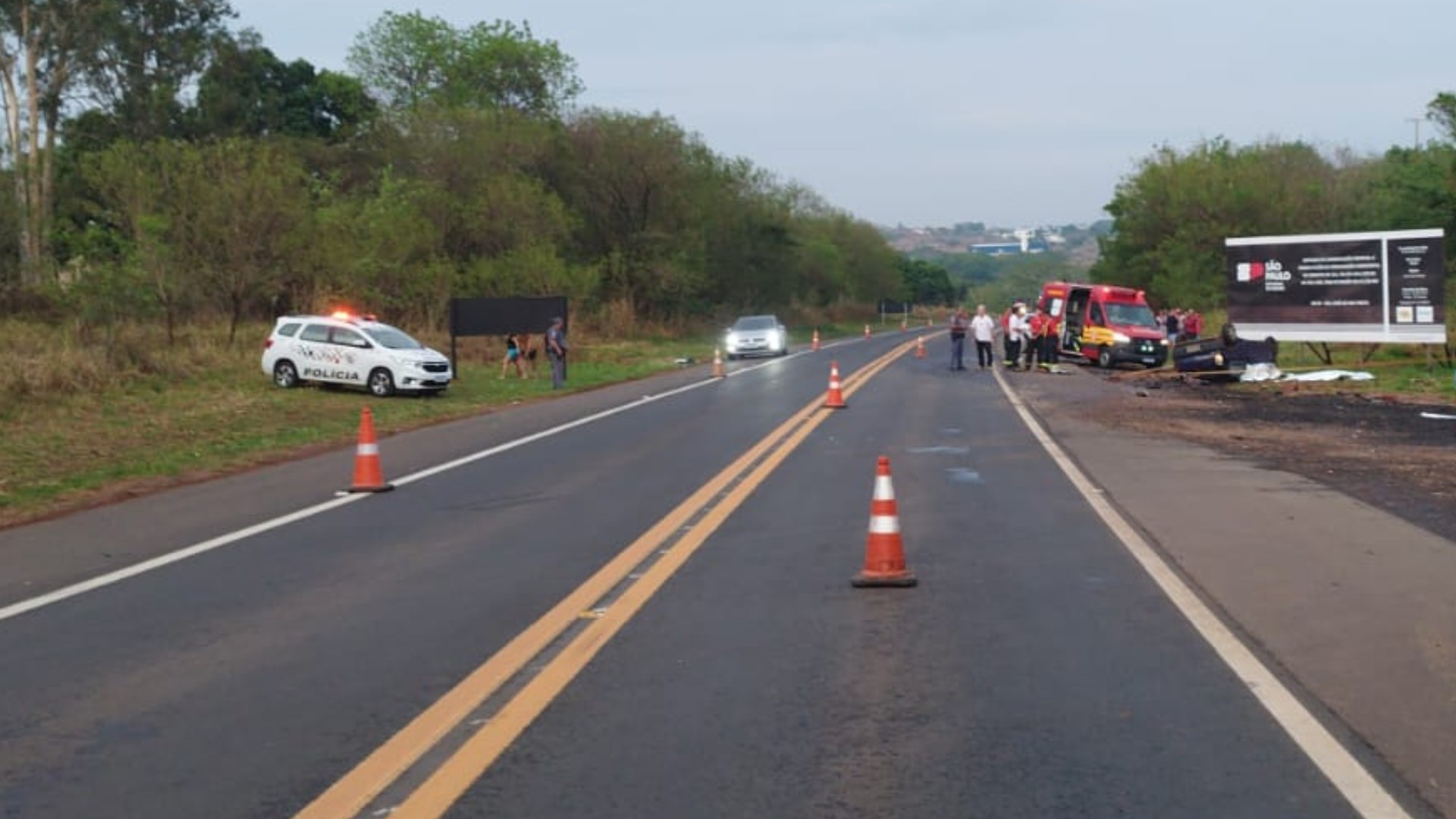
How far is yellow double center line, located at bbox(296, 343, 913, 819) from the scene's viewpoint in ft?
17.7

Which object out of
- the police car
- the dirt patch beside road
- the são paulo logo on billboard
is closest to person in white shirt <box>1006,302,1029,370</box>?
the dirt patch beside road

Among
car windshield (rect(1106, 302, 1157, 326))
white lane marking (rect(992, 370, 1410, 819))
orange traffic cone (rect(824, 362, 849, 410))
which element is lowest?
white lane marking (rect(992, 370, 1410, 819))

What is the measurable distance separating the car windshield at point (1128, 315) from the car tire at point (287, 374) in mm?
22005

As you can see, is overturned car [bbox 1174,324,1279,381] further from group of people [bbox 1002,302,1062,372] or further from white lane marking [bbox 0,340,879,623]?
white lane marking [bbox 0,340,879,623]

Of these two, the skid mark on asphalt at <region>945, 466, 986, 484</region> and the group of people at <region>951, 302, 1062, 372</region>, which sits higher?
the group of people at <region>951, 302, 1062, 372</region>

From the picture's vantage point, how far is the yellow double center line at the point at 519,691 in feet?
17.7

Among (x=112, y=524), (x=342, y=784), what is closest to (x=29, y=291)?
(x=112, y=524)

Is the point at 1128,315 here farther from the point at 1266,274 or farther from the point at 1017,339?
the point at 1266,274

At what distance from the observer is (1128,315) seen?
137ft

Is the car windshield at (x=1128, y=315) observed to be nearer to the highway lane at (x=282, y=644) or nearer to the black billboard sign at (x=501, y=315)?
the black billboard sign at (x=501, y=315)

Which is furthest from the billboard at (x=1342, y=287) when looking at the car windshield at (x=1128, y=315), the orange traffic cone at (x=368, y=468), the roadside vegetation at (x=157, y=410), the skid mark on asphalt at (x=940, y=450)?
the orange traffic cone at (x=368, y=468)

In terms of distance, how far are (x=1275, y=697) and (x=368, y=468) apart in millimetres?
10515

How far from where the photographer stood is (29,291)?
37219 mm

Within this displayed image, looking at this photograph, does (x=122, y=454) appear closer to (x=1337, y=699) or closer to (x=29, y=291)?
(x=1337, y=699)
